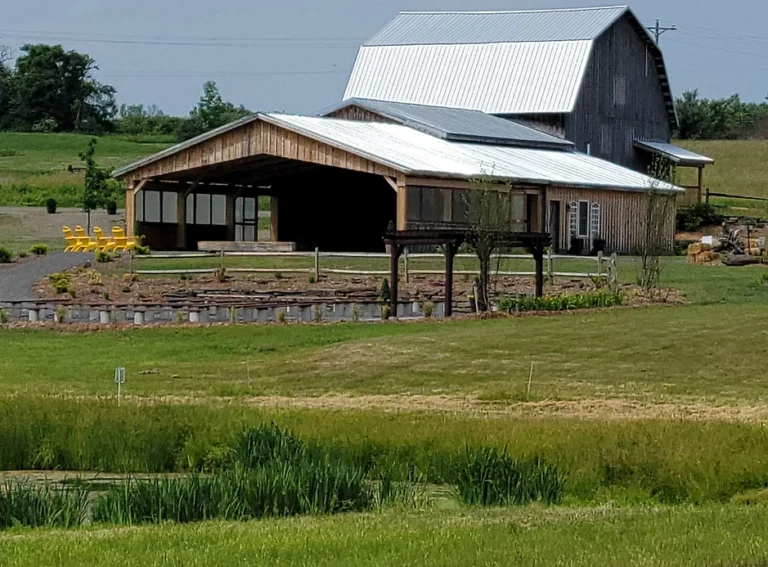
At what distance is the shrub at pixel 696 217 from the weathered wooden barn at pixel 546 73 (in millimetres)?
3095

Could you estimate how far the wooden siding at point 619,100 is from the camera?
2461 inches

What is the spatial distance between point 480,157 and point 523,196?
2.27 metres

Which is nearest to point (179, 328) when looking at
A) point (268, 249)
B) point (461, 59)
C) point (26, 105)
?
point (268, 249)

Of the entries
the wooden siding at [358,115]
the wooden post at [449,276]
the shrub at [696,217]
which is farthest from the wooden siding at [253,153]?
the shrub at [696,217]

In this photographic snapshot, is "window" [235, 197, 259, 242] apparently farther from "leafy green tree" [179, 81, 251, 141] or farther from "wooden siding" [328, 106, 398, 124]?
"leafy green tree" [179, 81, 251, 141]

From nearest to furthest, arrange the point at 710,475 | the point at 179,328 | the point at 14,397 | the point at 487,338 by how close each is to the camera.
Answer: the point at 710,475 → the point at 14,397 → the point at 487,338 → the point at 179,328

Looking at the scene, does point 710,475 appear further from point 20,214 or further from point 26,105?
point 26,105

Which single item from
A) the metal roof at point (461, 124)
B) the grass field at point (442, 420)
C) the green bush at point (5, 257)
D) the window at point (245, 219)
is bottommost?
the grass field at point (442, 420)

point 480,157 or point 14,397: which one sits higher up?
point 480,157

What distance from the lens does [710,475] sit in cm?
1462

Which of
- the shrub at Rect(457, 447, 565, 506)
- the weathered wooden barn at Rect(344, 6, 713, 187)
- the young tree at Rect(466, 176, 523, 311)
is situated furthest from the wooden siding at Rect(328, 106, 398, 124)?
the shrub at Rect(457, 447, 565, 506)

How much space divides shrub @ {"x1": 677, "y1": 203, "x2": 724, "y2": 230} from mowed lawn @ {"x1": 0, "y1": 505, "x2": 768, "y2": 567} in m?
49.5

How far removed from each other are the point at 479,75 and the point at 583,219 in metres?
14.0

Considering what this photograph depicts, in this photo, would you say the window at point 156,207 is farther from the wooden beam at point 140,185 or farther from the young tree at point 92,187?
the young tree at point 92,187
